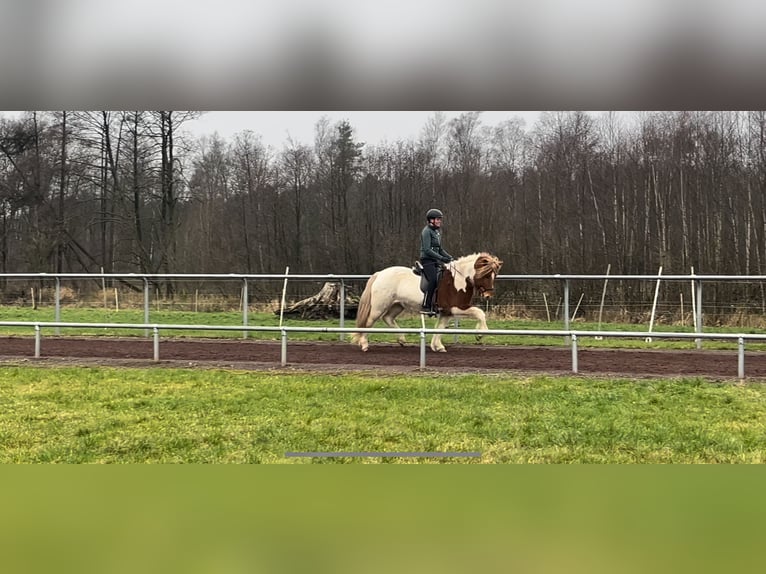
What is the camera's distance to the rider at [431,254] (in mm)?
7422

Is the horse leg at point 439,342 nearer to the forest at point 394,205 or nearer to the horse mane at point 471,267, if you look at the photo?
the horse mane at point 471,267

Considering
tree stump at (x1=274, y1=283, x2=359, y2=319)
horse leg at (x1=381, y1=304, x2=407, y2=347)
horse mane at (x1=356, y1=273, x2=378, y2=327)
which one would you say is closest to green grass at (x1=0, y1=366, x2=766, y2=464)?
horse mane at (x1=356, y1=273, x2=378, y2=327)

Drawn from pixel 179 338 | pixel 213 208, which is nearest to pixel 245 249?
pixel 213 208

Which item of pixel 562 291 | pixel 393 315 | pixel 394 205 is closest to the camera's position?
pixel 393 315

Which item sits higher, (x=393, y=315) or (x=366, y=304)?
(x=366, y=304)

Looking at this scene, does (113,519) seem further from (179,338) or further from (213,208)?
(213,208)

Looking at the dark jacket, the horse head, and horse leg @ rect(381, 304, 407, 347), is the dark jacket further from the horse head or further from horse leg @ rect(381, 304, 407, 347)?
horse leg @ rect(381, 304, 407, 347)

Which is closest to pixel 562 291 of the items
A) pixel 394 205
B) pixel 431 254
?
pixel 394 205

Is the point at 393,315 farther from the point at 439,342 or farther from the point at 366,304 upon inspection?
the point at 439,342

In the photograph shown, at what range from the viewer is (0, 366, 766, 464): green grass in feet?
10.0

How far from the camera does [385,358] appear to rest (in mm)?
7492

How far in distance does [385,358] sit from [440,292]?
1.15 metres

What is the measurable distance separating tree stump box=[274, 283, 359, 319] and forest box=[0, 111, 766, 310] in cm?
53

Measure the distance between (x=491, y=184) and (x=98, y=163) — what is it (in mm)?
9506
